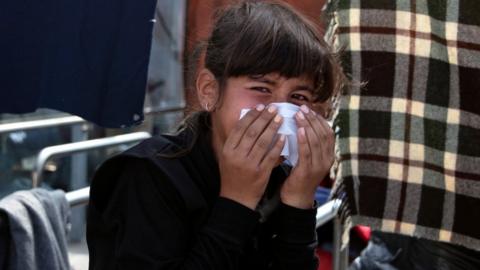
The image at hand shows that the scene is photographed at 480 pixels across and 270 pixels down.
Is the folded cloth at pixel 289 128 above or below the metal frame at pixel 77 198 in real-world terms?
above

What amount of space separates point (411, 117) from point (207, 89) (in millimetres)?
618

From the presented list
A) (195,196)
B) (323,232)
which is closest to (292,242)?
(195,196)

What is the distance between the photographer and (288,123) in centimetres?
135

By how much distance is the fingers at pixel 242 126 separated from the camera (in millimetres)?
1334

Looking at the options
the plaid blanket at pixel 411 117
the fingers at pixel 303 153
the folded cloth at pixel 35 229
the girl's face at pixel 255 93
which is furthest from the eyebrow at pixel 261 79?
the folded cloth at pixel 35 229

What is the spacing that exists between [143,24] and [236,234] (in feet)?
2.05

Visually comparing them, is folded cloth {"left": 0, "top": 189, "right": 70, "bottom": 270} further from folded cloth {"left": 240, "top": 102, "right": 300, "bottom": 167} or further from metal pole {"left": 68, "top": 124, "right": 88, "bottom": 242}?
metal pole {"left": 68, "top": 124, "right": 88, "bottom": 242}

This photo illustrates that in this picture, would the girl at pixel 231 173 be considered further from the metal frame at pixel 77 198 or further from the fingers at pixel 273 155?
the metal frame at pixel 77 198

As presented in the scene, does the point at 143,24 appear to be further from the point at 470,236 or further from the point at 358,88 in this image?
the point at 470,236

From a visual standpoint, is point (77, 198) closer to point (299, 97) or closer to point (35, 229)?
point (35, 229)

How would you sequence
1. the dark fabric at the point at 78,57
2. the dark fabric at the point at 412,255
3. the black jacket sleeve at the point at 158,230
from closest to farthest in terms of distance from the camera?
the black jacket sleeve at the point at 158,230 → the dark fabric at the point at 78,57 → the dark fabric at the point at 412,255

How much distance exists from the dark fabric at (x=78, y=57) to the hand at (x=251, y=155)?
1.54ft

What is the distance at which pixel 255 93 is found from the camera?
1.38 metres

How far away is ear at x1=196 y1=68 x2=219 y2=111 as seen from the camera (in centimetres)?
145
